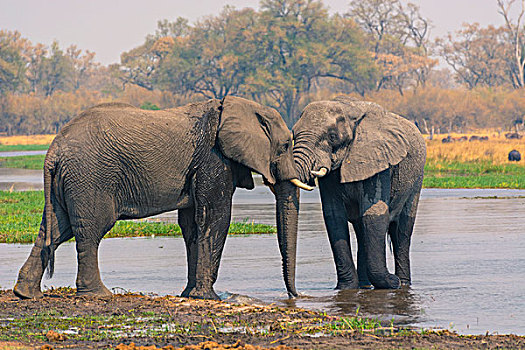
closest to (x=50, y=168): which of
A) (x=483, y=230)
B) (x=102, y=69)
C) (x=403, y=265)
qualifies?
(x=403, y=265)

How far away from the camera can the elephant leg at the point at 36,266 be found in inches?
405

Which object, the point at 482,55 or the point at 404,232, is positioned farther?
the point at 482,55

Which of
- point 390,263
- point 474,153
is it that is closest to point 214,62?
point 474,153

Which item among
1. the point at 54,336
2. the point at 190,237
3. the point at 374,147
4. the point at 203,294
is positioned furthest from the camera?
the point at 374,147

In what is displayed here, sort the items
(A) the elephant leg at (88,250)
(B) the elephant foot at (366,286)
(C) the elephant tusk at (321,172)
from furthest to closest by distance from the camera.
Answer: (B) the elephant foot at (366,286) < (C) the elephant tusk at (321,172) < (A) the elephant leg at (88,250)

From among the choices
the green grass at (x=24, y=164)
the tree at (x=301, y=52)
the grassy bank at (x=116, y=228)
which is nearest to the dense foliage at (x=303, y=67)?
the tree at (x=301, y=52)

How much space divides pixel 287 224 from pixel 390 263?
13.0 ft

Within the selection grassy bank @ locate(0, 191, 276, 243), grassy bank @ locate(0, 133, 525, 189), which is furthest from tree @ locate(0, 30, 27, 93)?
grassy bank @ locate(0, 191, 276, 243)

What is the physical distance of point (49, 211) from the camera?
10312 millimetres

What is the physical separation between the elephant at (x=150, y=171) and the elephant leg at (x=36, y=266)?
11 mm

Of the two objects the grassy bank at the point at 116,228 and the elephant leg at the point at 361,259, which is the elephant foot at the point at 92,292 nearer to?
the elephant leg at the point at 361,259

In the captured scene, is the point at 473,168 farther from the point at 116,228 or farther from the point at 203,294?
the point at 203,294

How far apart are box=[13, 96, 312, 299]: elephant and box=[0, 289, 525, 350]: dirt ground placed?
23.0 inches

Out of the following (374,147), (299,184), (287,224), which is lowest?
(287,224)
